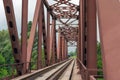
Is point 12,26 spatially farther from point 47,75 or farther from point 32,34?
point 47,75

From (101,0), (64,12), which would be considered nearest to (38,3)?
(101,0)

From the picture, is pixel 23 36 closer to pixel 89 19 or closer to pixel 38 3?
pixel 89 19

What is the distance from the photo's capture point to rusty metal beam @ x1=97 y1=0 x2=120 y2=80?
243 cm

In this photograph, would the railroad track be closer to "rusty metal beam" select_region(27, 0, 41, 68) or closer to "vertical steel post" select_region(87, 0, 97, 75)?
"rusty metal beam" select_region(27, 0, 41, 68)

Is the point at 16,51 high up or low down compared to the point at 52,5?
down

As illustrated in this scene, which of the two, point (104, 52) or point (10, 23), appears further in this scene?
point (10, 23)

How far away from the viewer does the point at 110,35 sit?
2.55 metres

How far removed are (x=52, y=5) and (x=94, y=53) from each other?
77.5 ft

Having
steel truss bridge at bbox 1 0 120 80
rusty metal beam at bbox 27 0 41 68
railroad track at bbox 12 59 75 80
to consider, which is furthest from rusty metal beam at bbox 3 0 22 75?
rusty metal beam at bbox 27 0 41 68

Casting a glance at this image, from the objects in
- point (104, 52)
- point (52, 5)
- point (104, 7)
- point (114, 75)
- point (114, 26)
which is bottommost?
point (114, 75)

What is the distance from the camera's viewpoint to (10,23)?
9820 mm

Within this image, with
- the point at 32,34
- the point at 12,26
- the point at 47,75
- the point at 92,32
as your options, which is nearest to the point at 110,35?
the point at 92,32

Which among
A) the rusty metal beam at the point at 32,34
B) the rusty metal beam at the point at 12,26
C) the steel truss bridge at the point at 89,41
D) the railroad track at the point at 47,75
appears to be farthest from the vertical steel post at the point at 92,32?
the rusty metal beam at the point at 32,34

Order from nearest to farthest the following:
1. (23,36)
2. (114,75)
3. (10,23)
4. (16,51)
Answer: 1. (114,75)
2. (10,23)
3. (16,51)
4. (23,36)
